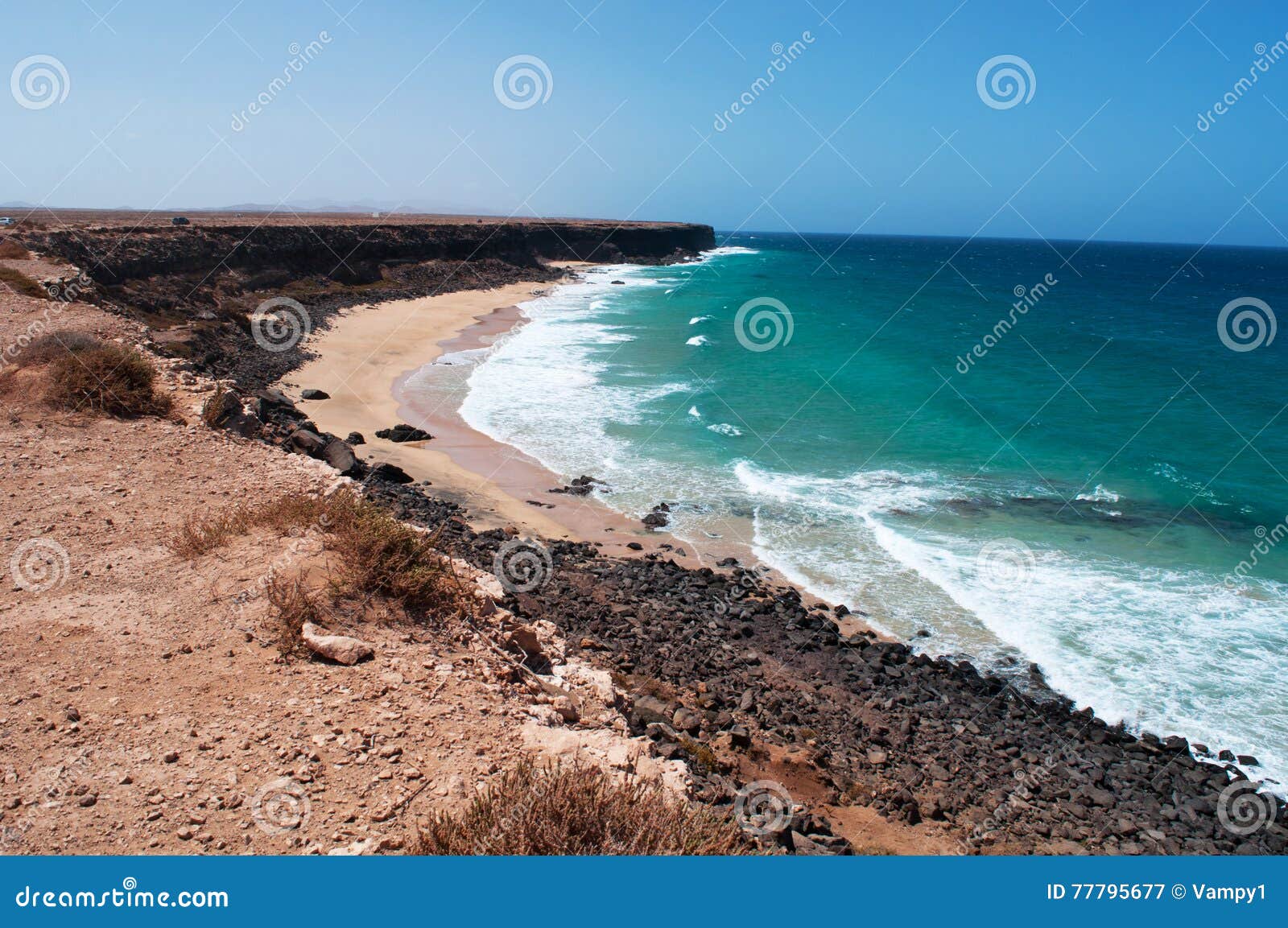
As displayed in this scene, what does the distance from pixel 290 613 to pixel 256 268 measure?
4526 centimetres

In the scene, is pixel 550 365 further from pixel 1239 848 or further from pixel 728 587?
pixel 1239 848

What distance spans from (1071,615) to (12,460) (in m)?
17.6

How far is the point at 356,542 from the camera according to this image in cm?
762

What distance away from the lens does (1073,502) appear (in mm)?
20031

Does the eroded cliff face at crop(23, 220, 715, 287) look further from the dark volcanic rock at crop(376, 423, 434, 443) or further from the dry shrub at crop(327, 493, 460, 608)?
the dry shrub at crop(327, 493, 460, 608)
